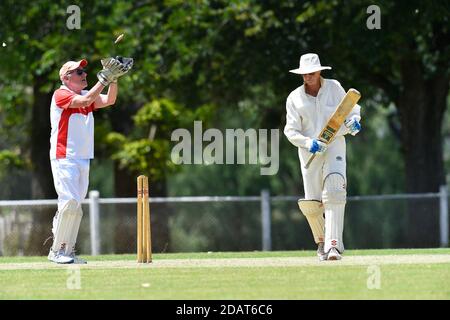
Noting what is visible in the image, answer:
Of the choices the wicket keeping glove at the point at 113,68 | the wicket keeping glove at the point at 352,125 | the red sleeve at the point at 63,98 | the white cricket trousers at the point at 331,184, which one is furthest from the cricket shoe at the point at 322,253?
the red sleeve at the point at 63,98

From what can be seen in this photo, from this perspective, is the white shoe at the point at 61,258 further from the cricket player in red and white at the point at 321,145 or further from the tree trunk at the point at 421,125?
the tree trunk at the point at 421,125

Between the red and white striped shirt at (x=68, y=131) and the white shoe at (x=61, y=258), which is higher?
the red and white striped shirt at (x=68, y=131)

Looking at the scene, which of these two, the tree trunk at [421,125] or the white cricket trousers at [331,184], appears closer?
the white cricket trousers at [331,184]

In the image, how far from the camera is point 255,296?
34.5 ft

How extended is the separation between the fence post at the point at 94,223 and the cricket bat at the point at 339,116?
1001 cm

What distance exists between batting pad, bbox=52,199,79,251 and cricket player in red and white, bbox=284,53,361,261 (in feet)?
7.64

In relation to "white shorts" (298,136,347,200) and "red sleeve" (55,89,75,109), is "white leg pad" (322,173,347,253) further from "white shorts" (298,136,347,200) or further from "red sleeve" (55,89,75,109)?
"red sleeve" (55,89,75,109)

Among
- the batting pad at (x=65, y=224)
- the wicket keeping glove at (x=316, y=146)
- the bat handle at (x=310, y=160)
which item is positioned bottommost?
the batting pad at (x=65, y=224)

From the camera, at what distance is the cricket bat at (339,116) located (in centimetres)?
1335

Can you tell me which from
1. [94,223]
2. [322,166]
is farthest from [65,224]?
[94,223]

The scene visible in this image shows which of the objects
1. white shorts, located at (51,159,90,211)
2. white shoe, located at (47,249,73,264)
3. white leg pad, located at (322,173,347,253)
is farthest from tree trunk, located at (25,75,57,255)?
white leg pad, located at (322,173,347,253)
